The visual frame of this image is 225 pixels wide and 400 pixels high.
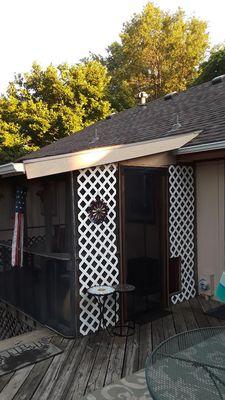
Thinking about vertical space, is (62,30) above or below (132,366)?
above

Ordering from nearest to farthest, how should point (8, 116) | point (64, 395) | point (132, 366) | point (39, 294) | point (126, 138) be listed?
→ point (64, 395)
point (132, 366)
point (39, 294)
point (126, 138)
point (8, 116)

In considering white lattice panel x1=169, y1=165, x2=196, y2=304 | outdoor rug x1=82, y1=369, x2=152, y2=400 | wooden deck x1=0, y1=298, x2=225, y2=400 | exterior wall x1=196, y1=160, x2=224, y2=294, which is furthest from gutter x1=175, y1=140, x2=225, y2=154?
outdoor rug x1=82, y1=369, x2=152, y2=400

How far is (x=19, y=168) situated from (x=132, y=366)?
2.51 meters

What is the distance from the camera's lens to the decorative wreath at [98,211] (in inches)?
185

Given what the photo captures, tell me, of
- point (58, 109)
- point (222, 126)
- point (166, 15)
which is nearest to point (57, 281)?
point (222, 126)

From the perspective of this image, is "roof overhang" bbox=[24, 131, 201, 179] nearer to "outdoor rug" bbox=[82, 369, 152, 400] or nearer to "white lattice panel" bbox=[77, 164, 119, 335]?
"white lattice panel" bbox=[77, 164, 119, 335]

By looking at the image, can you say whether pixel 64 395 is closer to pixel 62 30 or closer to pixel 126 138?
pixel 126 138

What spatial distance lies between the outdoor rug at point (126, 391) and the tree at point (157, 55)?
24.7m

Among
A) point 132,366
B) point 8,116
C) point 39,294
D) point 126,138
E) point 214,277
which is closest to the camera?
point 132,366

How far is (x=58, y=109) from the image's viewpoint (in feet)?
62.5

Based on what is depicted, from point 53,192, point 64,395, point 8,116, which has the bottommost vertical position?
point 64,395

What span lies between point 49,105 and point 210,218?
1561cm

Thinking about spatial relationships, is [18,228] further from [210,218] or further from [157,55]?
[157,55]

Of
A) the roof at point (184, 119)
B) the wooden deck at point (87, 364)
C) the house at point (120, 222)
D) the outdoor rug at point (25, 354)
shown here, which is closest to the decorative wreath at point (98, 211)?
the house at point (120, 222)
